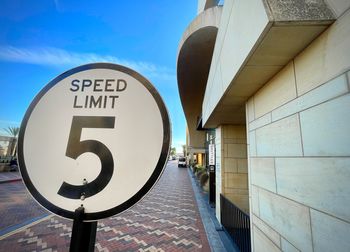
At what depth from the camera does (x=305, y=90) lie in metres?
1.59

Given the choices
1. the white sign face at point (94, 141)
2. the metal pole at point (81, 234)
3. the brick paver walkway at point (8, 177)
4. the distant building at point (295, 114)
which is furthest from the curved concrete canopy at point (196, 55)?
the brick paver walkway at point (8, 177)

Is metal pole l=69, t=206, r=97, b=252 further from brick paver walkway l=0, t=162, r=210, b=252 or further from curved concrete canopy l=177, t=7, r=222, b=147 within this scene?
curved concrete canopy l=177, t=7, r=222, b=147

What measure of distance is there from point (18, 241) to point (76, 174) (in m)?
5.39

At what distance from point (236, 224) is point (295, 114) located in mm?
3155

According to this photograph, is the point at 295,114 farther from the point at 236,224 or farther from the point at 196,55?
the point at 196,55

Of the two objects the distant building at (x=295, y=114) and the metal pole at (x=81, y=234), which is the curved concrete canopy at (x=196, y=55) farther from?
the metal pole at (x=81, y=234)

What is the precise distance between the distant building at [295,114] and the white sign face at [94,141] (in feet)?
3.93

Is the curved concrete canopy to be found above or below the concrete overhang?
above

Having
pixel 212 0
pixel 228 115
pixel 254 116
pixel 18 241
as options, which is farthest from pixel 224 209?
pixel 212 0

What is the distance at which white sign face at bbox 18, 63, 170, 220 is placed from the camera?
0.83 m

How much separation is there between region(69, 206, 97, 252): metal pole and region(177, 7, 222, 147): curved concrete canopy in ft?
22.8

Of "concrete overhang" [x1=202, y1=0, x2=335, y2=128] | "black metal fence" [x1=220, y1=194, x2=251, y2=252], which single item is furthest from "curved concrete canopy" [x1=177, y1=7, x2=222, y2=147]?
"black metal fence" [x1=220, y1=194, x2=251, y2=252]

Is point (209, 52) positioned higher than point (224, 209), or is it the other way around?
point (209, 52)

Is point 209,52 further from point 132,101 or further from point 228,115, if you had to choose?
point 132,101
